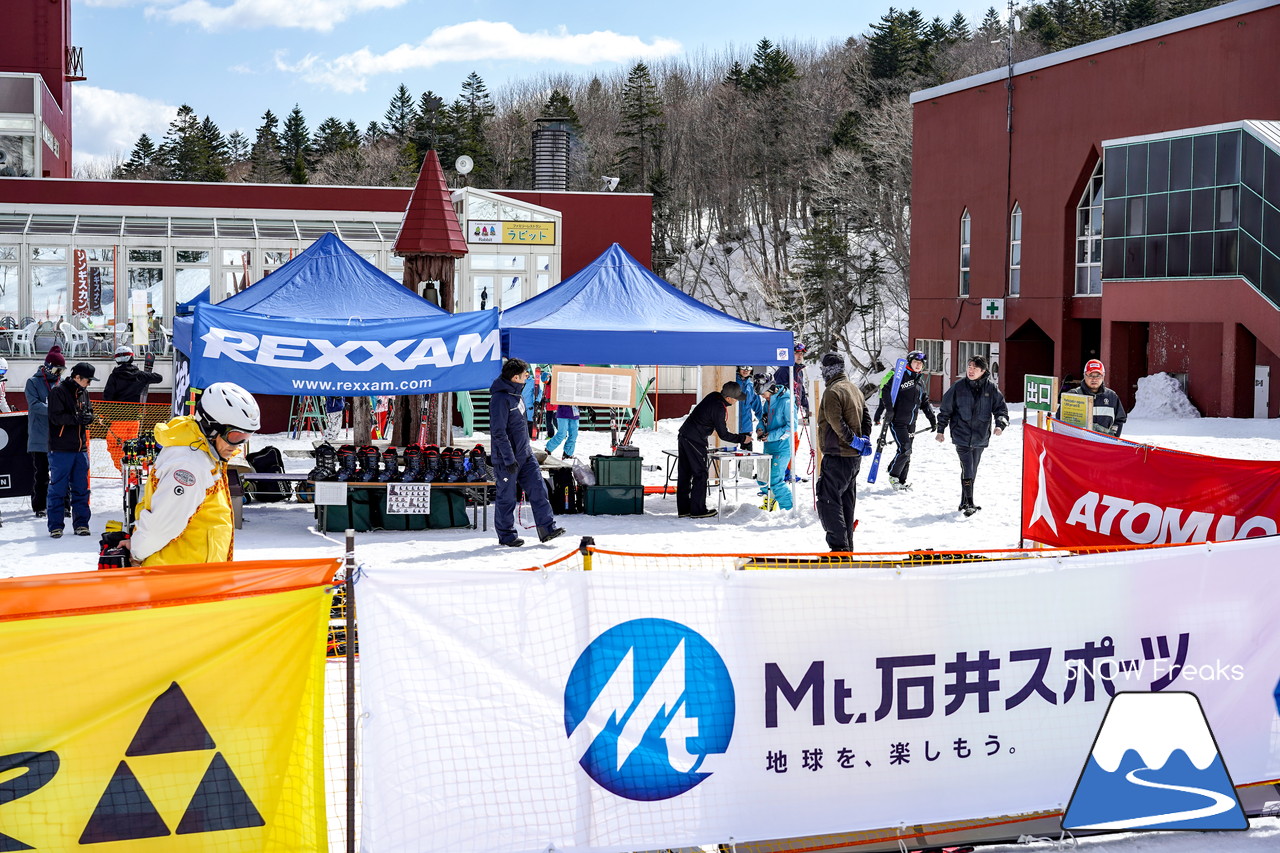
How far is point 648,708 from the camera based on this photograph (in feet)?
14.2

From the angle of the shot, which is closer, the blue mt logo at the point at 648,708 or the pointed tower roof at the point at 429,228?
the blue mt logo at the point at 648,708

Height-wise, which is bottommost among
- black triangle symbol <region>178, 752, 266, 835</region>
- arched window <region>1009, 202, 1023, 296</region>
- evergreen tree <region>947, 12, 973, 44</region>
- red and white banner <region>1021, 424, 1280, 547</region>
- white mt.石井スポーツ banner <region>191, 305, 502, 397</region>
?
black triangle symbol <region>178, 752, 266, 835</region>

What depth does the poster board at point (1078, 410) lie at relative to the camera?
11039 mm

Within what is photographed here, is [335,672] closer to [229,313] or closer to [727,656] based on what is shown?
[727,656]

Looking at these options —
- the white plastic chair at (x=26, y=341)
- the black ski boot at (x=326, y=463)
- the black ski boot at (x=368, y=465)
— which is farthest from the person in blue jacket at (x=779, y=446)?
the white plastic chair at (x=26, y=341)

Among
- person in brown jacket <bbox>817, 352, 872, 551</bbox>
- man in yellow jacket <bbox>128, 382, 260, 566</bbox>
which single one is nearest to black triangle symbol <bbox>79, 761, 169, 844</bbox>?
man in yellow jacket <bbox>128, 382, 260, 566</bbox>

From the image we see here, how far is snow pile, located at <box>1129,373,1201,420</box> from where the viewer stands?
26.9 meters

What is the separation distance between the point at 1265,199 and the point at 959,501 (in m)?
14.6

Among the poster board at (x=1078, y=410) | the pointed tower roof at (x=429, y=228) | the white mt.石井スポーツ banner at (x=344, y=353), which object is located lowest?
the poster board at (x=1078, y=410)

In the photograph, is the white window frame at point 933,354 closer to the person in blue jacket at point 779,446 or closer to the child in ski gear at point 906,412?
the child in ski gear at point 906,412

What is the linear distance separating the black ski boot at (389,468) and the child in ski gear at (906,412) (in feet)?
20.5

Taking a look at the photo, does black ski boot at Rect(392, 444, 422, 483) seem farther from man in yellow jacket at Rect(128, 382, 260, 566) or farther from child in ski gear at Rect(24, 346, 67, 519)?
man in yellow jacket at Rect(128, 382, 260, 566)

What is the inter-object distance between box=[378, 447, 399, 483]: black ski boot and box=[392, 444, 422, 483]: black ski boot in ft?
0.13

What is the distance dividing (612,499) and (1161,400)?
18508mm
